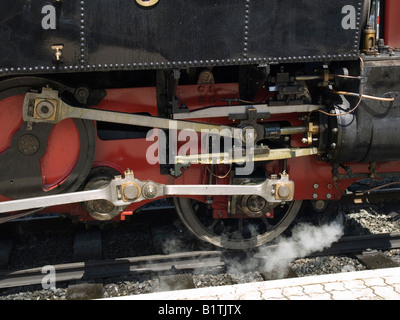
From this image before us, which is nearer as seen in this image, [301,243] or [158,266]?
[158,266]

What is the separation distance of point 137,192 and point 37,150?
0.81 m

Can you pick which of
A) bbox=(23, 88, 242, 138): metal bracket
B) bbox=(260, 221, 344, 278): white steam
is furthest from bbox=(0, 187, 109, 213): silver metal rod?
bbox=(260, 221, 344, 278): white steam

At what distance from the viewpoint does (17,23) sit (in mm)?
3092

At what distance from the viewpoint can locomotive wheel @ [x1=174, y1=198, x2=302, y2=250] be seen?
4.52 meters

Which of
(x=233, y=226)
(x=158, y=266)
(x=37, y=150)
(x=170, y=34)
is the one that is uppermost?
(x=170, y=34)

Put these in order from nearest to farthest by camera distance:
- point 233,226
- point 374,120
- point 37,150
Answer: point 37,150
point 374,120
point 233,226

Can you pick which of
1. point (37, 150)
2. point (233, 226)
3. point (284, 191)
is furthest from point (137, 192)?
point (233, 226)

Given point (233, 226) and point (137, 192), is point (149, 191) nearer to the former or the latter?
point (137, 192)

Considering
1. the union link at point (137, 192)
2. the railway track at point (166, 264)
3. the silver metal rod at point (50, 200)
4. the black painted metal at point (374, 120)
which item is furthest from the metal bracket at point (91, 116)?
the railway track at point (166, 264)

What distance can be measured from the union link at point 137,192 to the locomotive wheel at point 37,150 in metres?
0.23

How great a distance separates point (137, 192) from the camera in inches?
152
